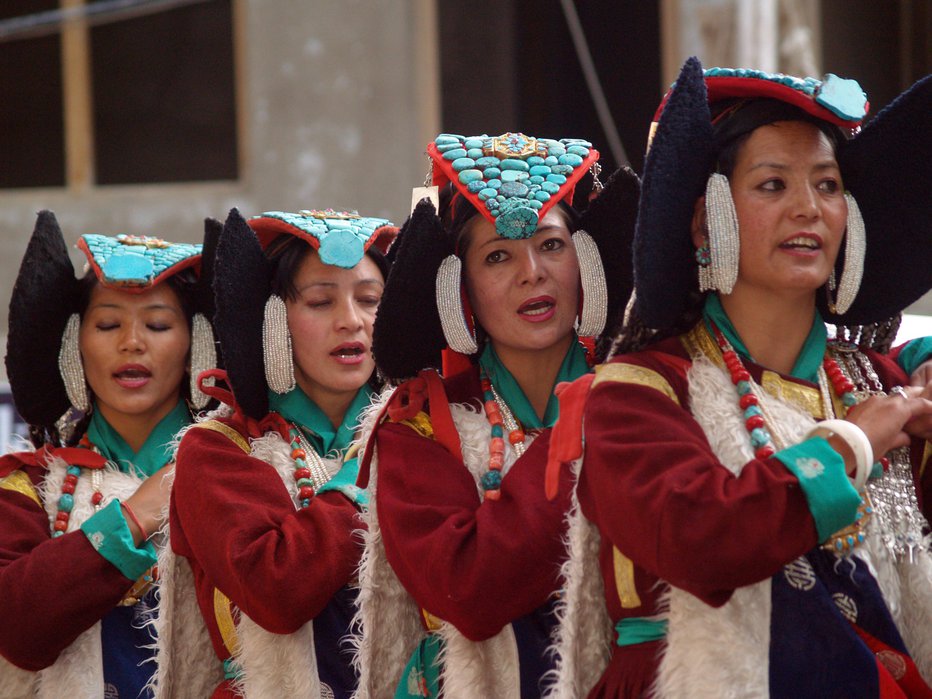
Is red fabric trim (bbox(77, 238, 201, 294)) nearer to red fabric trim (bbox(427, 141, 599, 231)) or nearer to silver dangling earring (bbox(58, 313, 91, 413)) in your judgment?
silver dangling earring (bbox(58, 313, 91, 413))

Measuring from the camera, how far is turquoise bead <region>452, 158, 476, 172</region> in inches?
113

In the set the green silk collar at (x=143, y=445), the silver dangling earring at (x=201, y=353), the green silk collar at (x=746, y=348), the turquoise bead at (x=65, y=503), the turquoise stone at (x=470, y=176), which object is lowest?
the turquoise bead at (x=65, y=503)

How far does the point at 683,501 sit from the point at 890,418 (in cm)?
40

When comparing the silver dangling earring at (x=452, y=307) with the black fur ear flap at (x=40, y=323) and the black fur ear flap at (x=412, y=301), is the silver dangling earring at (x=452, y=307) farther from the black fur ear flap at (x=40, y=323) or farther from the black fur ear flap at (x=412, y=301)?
the black fur ear flap at (x=40, y=323)

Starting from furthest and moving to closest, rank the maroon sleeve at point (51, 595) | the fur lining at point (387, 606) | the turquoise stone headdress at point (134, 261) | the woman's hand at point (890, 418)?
the turquoise stone headdress at point (134, 261) < the maroon sleeve at point (51, 595) < the fur lining at point (387, 606) < the woman's hand at point (890, 418)

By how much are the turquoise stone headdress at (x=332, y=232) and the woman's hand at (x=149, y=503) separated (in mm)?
661

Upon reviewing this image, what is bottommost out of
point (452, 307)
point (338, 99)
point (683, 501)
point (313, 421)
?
point (313, 421)

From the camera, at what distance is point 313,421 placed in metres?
3.35

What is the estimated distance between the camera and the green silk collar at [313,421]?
10.9 ft

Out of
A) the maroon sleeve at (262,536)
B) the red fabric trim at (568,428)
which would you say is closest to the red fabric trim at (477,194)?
the red fabric trim at (568,428)

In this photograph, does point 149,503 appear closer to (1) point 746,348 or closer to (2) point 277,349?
(2) point 277,349

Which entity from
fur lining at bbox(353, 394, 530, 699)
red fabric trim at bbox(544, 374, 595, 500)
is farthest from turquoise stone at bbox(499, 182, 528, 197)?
red fabric trim at bbox(544, 374, 595, 500)

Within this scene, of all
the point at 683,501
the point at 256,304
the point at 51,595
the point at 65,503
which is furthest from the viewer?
the point at 65,503

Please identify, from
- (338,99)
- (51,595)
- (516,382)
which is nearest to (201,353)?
(51,595)
